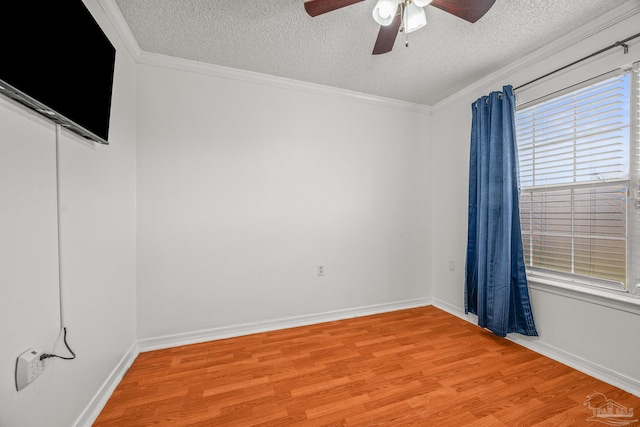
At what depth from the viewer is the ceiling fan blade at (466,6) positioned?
1300 mm

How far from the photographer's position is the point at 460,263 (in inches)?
117

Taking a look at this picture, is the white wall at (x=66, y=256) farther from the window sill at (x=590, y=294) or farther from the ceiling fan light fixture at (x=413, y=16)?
the window sill at (x=590, y=294)

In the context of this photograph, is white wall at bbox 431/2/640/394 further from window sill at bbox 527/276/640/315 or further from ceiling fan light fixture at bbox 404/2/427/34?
ceiling fan light fixture at bbox 404/2/427/34

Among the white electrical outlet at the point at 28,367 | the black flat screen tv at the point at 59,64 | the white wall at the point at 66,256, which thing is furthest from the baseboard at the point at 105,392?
the black flat screen tv at the point at 59,64

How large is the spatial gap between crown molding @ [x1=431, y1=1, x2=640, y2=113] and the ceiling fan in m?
1.16

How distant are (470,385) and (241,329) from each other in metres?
1.95

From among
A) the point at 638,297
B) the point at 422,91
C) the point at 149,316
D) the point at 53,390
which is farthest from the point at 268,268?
the point at 638,297

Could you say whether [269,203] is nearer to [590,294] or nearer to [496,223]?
[496,223]

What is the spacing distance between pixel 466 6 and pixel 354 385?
93.5 inches

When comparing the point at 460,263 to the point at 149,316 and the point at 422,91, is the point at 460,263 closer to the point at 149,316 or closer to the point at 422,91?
the point at 422,91

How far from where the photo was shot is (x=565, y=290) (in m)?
2.01

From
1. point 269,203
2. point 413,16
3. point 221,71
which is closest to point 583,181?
point 413,16

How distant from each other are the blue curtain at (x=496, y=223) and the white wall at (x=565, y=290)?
0.16 meters

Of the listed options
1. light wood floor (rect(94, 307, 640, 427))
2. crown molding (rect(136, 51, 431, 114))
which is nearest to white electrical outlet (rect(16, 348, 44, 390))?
light wood floor (rect(94, 307, 640, 427))
